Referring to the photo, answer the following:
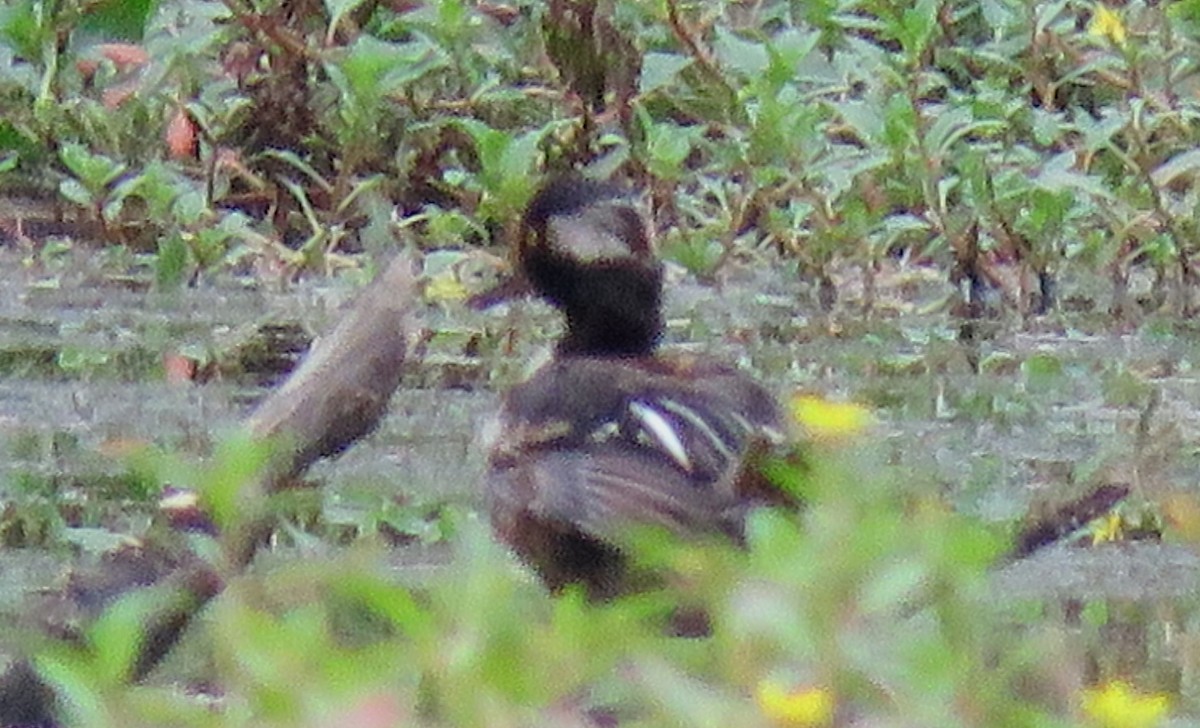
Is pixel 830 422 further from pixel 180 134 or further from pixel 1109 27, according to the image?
pixel 180 134

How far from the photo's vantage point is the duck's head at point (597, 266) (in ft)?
13.5

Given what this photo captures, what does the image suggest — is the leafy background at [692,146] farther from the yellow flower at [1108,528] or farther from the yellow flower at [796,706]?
the yellow flower at [796,706]

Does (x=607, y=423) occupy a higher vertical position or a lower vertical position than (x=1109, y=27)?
higher

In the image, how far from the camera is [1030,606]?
9.88ft

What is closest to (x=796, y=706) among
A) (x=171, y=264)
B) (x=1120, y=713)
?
(x=1120, y=713)

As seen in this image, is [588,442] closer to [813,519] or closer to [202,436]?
[202,436]

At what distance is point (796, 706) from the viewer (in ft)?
5.85

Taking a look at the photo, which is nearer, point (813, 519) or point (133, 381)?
point (813, 519)

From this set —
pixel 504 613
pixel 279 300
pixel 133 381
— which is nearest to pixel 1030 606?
pixel 504 613

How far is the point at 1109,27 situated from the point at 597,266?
6.80 ft

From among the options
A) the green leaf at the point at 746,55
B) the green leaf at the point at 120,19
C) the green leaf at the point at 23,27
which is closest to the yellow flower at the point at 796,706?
the green leaf at the point at 746,55

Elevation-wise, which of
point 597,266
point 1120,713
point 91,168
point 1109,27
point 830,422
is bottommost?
point 91,168

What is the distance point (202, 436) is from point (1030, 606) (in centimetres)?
160

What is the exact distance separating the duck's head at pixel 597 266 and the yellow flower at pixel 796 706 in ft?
7.36
